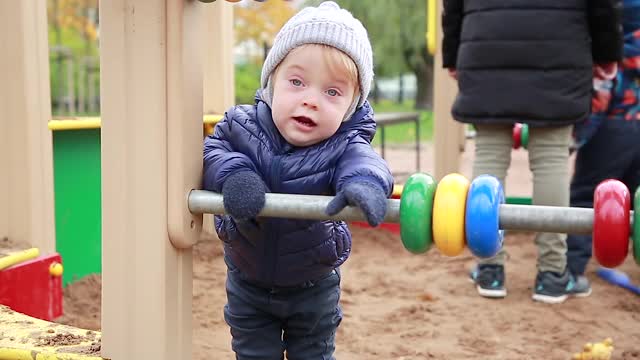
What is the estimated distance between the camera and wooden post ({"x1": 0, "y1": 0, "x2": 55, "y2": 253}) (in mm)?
2635

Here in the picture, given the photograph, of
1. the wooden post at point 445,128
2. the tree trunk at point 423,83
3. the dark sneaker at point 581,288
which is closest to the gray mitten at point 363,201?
the dark sneaker at point 581,288

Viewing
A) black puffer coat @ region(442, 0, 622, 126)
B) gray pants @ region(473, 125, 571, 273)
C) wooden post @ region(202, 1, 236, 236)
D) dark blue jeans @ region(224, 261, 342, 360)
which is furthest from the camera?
wooden post @ region(202, 1, 236, 236)

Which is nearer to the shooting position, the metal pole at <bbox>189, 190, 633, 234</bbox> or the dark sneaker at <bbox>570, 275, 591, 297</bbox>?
the metal pole at <bbox>189, 190, 633, 234</bbox>

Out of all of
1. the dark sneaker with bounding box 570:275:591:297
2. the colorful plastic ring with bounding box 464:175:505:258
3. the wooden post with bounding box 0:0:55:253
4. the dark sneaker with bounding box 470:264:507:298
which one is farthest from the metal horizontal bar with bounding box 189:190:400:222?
the dark sneaker with bounding box 570:275:591:297

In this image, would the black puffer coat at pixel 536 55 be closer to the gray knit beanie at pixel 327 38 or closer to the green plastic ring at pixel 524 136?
the green plastic ring at pixel 524 136

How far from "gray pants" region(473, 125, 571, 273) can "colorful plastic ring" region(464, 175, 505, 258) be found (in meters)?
1.80

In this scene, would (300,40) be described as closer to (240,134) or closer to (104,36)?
(240,134)

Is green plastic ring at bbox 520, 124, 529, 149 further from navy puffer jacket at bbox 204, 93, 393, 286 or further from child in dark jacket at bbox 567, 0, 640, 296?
navy puffer jacket at bbox 204, 93, 393, 286

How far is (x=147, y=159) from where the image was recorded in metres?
1.53

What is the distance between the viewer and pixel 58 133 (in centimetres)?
338


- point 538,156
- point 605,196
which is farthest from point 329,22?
point 538,156

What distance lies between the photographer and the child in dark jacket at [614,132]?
10.8 feet

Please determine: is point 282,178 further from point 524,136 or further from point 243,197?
point 524,136

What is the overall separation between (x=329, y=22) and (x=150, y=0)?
1.11ft
